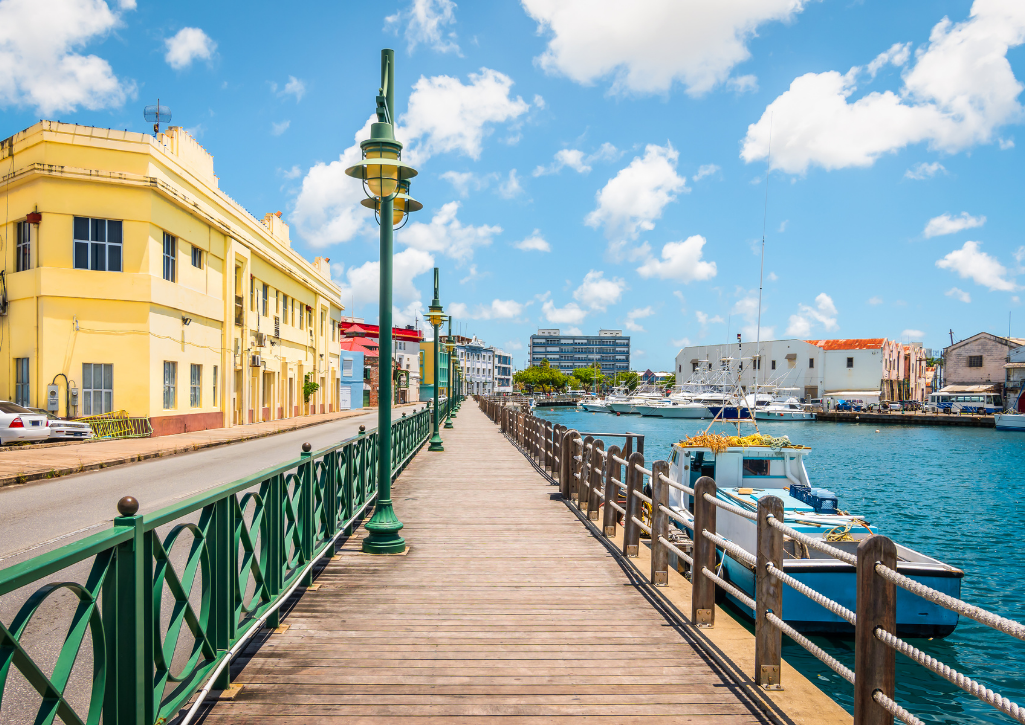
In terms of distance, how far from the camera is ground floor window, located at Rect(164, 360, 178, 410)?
2378 centimetres

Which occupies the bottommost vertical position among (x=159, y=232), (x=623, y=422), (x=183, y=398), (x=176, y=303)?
(x=623, y=422)

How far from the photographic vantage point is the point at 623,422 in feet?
251

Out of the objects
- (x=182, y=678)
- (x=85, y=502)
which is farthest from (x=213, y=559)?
(x=85, y=502)

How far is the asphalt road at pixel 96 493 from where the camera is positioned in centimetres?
836

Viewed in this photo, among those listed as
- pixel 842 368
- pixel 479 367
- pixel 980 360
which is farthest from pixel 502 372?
pixel 980 360

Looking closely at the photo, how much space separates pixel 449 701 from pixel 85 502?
9.77 m

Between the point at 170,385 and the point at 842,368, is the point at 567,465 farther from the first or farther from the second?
the point at 842,368

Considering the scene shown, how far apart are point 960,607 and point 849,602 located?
21.1 ft

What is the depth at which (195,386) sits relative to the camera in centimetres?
2631

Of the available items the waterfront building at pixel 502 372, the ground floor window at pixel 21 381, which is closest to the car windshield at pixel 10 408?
the ground floor window at pixel 21 381

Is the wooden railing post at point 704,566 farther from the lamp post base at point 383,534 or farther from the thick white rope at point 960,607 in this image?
the lamp post base at point 383,534

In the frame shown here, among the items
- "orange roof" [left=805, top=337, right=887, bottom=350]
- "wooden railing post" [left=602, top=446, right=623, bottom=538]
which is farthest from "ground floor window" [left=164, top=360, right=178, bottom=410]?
"orange roof" [left=805, top=337, right=887, bottom=350]

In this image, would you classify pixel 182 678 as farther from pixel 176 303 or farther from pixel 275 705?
pixel 176 303

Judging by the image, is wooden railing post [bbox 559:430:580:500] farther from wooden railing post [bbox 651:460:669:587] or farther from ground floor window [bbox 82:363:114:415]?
ground floor window [bbox 82:363:114:415]
